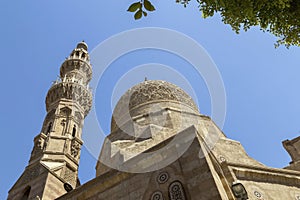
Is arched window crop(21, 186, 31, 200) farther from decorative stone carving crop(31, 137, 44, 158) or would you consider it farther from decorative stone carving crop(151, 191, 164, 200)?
decorative stone carving crop(151, 191, 164, 200)

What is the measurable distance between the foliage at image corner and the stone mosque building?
2.68m

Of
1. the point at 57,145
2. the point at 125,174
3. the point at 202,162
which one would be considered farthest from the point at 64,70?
the point at 202,162

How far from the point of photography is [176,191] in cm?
563

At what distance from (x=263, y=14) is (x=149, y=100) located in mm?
8936

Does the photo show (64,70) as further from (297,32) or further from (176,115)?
(297,32)

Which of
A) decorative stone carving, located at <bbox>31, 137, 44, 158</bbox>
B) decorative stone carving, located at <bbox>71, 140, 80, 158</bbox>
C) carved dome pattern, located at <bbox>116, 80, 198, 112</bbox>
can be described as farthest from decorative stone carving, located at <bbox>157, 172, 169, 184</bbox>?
decorative stone carving, located at <bbox>31, 137, 44, 158</bbox>

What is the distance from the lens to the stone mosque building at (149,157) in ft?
19.3

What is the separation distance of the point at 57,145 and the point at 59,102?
12.8 ft

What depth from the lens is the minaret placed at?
11.3m

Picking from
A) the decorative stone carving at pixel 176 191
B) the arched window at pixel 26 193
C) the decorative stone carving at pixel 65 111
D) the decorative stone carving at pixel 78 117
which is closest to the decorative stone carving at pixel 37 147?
the decorative stone carving at pixel 65 111

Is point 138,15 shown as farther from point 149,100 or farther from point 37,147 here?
point 37,147

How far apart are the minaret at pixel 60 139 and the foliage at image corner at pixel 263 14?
8.13 metres

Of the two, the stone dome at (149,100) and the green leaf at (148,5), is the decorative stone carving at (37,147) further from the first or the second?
the green leaf at (148,5)

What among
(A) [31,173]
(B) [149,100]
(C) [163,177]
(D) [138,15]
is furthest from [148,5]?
(A) [31,173]
